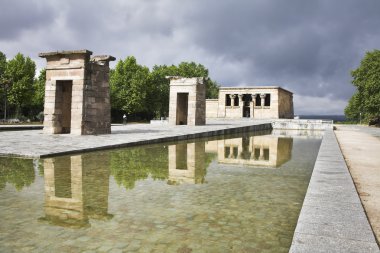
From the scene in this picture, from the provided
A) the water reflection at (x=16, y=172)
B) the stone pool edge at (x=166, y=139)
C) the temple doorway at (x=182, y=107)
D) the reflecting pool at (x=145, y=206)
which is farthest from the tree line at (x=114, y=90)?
the reflecting pool at (x=145, y=206)

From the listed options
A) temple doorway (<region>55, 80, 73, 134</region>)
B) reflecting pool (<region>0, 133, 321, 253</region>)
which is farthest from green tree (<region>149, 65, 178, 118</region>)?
reflecting pool (<region>0, 133, 321, 253</region>)

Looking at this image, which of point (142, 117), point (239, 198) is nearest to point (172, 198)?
point (239, 198)

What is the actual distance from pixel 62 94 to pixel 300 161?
12017 mm

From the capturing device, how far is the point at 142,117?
5219 centimetres

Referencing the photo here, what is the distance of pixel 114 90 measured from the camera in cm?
4566

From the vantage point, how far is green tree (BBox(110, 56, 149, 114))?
149 feet

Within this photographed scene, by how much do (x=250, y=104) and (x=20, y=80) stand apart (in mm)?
32628

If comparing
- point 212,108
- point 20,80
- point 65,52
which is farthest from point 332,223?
point 212,108

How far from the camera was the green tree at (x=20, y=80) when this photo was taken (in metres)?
41.4

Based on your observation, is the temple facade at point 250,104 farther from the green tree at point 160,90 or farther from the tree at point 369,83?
the tree at point 369,83

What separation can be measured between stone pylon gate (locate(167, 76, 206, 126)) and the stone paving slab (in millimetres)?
21085

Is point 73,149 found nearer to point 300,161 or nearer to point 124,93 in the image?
point 300,161

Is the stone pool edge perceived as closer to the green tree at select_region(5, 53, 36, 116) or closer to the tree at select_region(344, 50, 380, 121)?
the tree at select_region(344, 50, 380, 121)

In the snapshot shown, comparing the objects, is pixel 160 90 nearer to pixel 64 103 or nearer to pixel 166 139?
pixel 64 103
